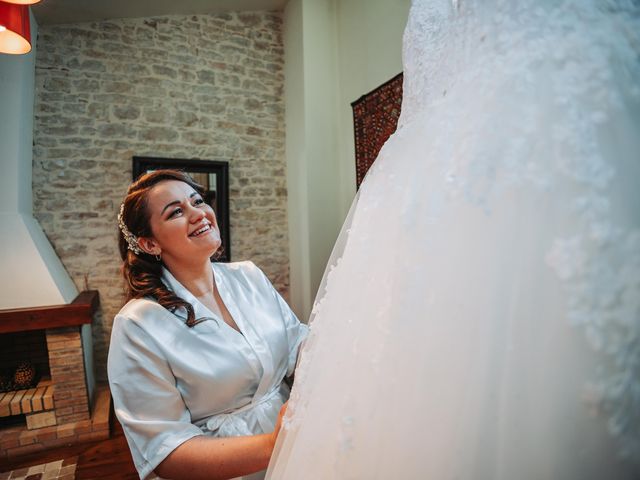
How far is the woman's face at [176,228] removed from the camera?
1212 mm

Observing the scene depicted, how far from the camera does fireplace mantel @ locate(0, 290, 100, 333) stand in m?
2.34

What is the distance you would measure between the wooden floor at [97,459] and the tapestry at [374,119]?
9.26ft

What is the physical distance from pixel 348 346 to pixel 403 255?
0.17 metres

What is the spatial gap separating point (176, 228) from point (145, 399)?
543 millimetres

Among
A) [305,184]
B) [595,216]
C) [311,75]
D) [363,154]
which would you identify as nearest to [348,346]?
[595,216]

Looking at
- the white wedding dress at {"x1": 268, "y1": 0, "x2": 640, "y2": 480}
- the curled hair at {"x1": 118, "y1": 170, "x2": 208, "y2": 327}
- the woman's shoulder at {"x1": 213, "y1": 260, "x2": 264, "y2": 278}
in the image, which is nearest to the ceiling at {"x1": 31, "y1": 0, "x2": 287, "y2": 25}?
the curled hair at {"x1": 118, "y1": 170, "x2": 208, "y2": 327}

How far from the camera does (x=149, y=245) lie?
1255 mm

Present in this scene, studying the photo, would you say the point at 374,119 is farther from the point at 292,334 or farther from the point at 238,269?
the point at 292,334

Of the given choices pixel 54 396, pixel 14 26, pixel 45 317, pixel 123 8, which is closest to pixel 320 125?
pixel 123 8

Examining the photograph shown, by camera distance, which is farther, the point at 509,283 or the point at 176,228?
the point at 176,228

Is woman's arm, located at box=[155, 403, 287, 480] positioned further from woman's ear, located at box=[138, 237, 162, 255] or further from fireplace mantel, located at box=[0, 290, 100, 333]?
fireplace mantel, located at box=[0, 290, 100, 333]

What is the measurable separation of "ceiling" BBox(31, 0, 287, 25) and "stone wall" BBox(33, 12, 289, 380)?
0.26 feet

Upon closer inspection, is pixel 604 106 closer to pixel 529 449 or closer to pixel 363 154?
pixel 529 449

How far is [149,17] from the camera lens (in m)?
3.51
